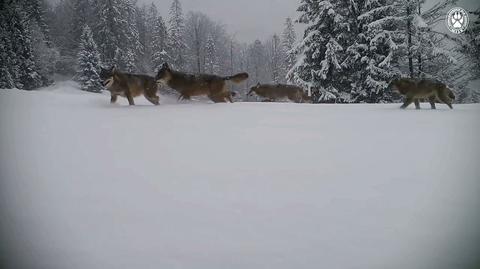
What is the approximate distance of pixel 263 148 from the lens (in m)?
2.28

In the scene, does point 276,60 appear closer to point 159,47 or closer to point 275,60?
point 275,60

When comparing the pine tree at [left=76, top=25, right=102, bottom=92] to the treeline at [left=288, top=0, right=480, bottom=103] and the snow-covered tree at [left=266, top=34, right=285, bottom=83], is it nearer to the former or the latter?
the snow-covered tree at [left=266, top=34, right=285, bottom=83]

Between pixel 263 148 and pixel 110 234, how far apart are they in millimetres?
1312

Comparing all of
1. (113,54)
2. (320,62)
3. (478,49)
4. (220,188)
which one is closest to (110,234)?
(220,188)

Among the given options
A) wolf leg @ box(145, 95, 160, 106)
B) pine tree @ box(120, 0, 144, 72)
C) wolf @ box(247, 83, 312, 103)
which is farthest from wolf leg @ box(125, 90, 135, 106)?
wolf @ box(247, 83, 312, 103)

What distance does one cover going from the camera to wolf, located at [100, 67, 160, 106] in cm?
473

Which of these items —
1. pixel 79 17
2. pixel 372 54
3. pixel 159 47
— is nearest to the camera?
pixel 159 47

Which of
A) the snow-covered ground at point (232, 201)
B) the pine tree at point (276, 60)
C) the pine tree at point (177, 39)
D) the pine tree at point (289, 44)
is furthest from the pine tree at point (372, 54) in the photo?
the snow-covered ground at point (232, 201)

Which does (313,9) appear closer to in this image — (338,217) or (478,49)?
(478,49)

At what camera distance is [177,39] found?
28.5 ft

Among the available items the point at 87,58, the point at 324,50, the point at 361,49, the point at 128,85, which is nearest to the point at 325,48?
the point at 324,50

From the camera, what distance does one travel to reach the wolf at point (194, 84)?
532 cm

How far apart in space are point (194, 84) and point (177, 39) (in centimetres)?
376

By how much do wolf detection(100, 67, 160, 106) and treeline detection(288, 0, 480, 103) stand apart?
1004cm
